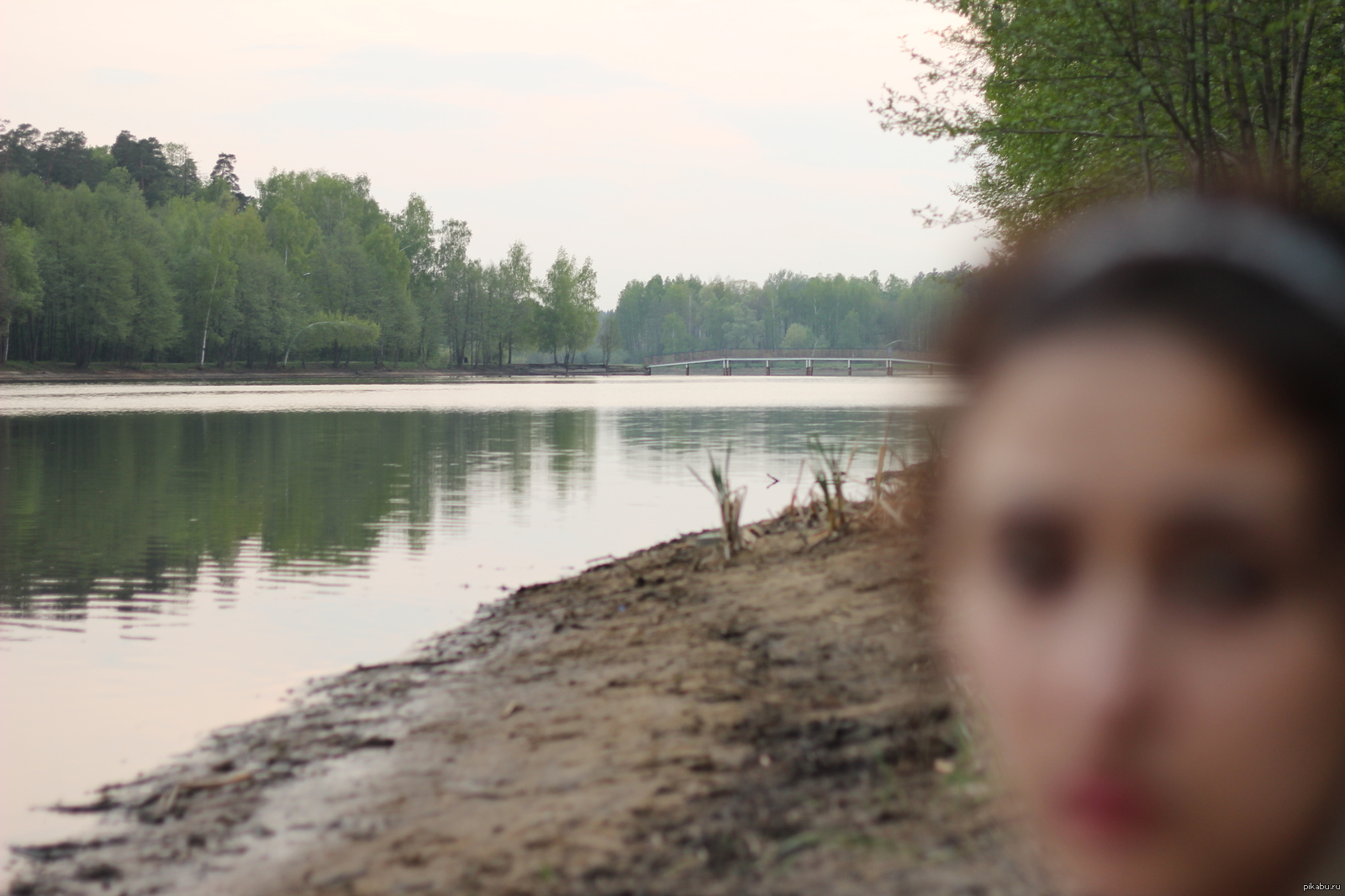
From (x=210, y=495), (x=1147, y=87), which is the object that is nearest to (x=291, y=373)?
(x=210, y=495)

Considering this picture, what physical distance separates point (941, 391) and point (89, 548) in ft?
49.5

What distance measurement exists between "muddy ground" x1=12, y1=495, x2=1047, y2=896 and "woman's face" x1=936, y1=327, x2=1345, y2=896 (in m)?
0.65

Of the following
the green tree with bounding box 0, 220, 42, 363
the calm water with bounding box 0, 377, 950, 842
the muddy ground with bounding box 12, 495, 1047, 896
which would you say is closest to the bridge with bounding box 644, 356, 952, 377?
the green tree with bounding box 0, 220, 42, 363

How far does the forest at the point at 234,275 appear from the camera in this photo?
3679 inches

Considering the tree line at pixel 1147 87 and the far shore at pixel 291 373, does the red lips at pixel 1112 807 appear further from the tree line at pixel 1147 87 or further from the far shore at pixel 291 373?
the far shore at pixel 291 373

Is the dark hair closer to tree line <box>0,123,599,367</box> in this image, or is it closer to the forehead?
the forehead

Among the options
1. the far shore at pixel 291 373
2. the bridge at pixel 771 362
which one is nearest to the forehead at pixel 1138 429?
the far shore at pixel 291 373

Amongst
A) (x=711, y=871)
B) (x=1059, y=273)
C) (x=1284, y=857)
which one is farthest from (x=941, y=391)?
(x=711, y=871)

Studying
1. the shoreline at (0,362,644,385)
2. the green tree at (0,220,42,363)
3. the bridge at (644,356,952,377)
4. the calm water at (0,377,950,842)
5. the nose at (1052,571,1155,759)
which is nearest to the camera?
the nose at (1052,571,1155,759)

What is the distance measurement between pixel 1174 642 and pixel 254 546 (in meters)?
15.2

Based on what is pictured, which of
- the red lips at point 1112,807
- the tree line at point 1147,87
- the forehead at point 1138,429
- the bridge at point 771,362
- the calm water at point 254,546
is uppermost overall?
the tree line at point 1147,87

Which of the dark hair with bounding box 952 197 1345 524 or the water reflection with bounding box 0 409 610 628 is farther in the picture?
the water reflection with bounding box 0 409 610 628

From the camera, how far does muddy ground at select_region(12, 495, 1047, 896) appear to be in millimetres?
3934

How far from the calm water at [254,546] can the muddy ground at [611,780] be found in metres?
0.79
